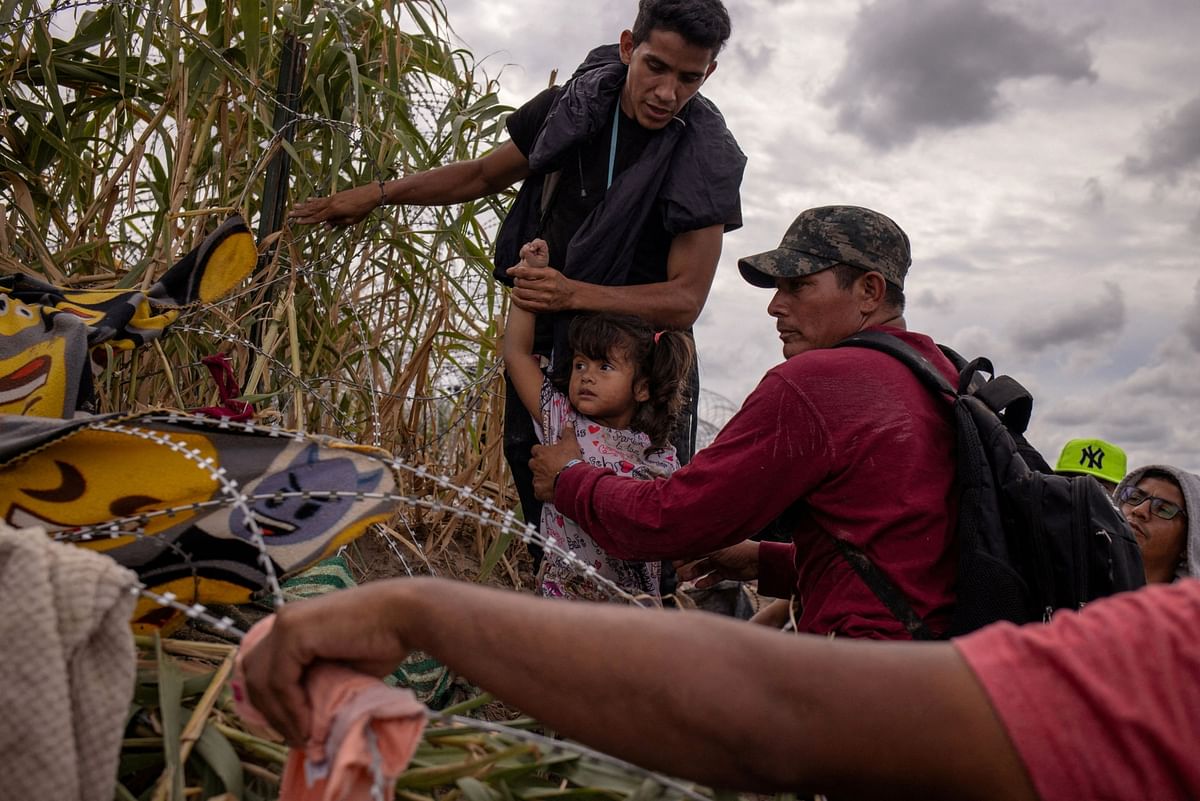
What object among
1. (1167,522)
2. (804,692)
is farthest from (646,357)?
(804,692)

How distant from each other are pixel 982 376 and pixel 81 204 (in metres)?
2.68

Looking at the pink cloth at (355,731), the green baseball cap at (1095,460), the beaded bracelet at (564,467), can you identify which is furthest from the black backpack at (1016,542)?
the green baseball cap at (1095,460)

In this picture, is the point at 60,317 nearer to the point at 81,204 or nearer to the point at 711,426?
the point at 81,204

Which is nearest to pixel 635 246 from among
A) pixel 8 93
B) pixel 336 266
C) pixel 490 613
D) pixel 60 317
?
pixel 336 266

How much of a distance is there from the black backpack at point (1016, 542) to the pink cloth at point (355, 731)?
1486 mm

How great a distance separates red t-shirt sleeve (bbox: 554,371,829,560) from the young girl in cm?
48

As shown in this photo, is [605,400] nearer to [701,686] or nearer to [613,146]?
[613,146]

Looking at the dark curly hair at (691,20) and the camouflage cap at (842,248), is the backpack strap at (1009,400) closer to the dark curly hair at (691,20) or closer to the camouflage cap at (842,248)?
the camouflage cap at (842,248)

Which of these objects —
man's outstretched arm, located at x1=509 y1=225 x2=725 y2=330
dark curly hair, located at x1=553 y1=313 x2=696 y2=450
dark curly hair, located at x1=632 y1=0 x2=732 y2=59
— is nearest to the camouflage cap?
man's outstretched arm, located at x1=509 y1=225 x2=725 y2=330

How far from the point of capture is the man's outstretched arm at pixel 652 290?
3135 millimetres

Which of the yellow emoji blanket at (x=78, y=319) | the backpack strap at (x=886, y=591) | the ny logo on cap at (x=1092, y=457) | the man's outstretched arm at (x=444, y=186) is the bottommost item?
the backpack strap at (x=886, y=591)

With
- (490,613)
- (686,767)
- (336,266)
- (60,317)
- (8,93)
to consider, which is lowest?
(686,767)

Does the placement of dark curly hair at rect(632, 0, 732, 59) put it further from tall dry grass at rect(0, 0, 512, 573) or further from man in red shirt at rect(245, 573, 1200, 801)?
man in red shirt at rect(245, 573, 1200, 801)

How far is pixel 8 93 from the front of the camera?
3064 millimetres
